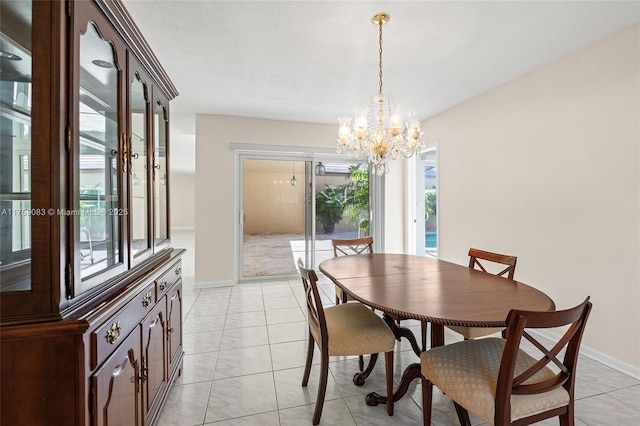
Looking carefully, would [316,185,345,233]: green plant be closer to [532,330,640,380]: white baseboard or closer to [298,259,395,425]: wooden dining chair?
[298,259,395,425]: wooden dining chair

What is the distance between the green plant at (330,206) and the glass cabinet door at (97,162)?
3761 millimetres

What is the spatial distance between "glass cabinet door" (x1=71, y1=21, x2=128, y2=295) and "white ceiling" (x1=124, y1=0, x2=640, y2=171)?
1.10m

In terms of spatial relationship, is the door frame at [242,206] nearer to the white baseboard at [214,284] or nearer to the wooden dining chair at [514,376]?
the white baseboard at [214,284]

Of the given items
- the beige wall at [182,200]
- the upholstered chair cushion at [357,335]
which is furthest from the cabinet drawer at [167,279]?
the beige wall at [182,200]

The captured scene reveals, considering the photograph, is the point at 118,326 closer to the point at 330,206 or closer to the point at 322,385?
the point at 322,385


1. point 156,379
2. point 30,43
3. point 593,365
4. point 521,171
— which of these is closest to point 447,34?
point 521,171

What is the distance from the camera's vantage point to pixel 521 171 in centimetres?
296

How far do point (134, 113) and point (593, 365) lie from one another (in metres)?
3.68

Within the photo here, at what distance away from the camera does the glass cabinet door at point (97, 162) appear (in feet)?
3.30

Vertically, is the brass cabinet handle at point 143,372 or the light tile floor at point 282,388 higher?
the brass cabinet handle at point 143,372

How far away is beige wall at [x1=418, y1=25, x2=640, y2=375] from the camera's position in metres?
2.15

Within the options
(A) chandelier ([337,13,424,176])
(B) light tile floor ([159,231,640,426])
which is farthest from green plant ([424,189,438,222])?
(A) chandelier ([337,13,424,176])

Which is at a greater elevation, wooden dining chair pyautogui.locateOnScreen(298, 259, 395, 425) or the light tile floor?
wooden dining chair pyautogui.locateOnScreen(298, 259, 395, 425)

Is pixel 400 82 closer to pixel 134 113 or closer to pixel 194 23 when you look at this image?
pixel 194 23
